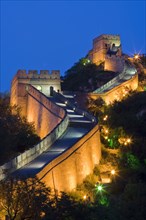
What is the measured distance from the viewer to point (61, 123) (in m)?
31.5

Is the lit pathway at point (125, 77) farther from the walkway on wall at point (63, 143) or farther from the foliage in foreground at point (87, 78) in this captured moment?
the walkway on wall at point (63, 143)

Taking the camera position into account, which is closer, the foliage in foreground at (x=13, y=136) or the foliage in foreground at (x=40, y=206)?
the foliage in foreground at (x=40, y=206)

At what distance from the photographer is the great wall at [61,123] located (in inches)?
944

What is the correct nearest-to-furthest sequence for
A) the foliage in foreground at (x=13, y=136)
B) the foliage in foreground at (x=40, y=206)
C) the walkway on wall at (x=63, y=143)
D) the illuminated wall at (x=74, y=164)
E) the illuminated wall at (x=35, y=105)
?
the foliage in foreground at (x=40, y=206), the walkway on wall at (x=63, y=143), the illuminated wall at (x=74, y=164), the foliage in foreground at (x=13, y=136), the illuminated wall at (x=35, y=105)

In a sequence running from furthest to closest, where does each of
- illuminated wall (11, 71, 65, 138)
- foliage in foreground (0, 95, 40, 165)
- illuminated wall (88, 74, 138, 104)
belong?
illuminated wall (88, 74, 138, 104), illuminated wall (11, 71, 65, 138), foliage in foreground (0, 95, 40, 165)

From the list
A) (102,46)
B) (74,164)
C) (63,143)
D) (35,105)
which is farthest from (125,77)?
(74,164)

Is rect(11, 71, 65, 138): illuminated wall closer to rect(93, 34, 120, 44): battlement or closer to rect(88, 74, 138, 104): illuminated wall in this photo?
rect(88, 74, 138, 104): illuminated wall

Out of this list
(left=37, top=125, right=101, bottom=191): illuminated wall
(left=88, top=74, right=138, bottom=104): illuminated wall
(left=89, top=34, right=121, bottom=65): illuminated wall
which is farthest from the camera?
(left=89, top=34, right=121, bottom=65): illuminated wall

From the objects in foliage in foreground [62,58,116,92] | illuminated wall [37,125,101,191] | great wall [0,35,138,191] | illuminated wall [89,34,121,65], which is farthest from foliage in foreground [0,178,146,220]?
illuminated wall [89,34,121,65]

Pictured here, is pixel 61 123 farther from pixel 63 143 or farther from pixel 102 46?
pixel 102 46

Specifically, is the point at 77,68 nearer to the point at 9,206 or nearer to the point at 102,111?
the point at 102,111

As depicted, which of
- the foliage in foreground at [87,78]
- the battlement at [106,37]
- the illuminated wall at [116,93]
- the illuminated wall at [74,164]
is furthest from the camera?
the battlement at [106,37]

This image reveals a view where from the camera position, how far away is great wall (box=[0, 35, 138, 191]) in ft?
78.6

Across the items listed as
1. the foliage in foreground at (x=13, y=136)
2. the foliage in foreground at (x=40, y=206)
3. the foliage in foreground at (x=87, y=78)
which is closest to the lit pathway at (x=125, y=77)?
the foliage in foreground at (x=87, y=78)
